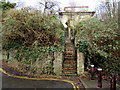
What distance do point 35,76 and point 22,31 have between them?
317 cm

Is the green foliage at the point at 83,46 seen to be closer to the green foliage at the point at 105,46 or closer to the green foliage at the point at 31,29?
the green foliage at the point at 105,46

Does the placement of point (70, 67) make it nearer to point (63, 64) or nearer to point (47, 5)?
point (63, 64)

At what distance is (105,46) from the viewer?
6.43m

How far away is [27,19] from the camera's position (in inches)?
287

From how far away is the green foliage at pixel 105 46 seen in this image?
6305 millimetres

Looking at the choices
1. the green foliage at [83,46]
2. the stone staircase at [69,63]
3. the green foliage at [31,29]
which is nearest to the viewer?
the green foliage at [83,46]

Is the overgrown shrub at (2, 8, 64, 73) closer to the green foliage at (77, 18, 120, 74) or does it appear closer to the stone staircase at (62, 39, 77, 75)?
the stone staircase at (62, 39, 77, 75)

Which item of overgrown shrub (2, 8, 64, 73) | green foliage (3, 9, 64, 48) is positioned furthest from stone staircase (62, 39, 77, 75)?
green foliage (3, 9, 64, 48)

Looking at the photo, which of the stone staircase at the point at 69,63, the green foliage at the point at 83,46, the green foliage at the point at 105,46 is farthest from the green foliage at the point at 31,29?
the green foliage at the point at 105,46

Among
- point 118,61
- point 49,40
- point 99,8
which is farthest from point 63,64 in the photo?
point 99,8

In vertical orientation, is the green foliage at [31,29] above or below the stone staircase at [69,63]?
above

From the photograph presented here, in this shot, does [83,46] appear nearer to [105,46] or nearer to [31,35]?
[105,46]

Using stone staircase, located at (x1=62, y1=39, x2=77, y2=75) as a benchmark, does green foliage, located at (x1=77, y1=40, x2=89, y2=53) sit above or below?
above

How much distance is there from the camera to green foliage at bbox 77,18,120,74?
6305 millimetres
